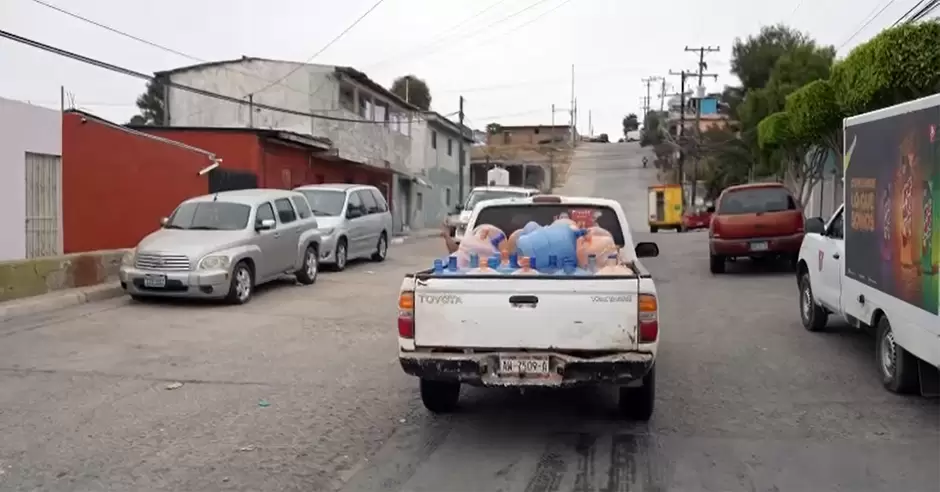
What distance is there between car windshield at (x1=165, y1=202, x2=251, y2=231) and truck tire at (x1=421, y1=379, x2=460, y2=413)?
26.3 ft

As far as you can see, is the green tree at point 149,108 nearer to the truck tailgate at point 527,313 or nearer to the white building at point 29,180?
the white building at point 29,180

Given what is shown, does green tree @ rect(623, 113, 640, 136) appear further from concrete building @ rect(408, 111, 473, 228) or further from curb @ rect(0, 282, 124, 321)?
curb @ rect(0, 282, 124, 321)

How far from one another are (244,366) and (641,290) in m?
4.74

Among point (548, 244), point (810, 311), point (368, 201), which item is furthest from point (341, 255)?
point (548, 244)

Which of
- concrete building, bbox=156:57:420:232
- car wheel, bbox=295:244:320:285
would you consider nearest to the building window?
concrete building, bbox=156:57:420:232

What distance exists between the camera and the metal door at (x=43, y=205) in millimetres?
15648

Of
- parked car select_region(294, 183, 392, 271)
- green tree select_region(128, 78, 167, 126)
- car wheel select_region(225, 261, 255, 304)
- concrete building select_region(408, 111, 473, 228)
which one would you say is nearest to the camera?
car wheel select_region(225, 261, 255, 304)

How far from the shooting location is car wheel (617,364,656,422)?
6.61 m

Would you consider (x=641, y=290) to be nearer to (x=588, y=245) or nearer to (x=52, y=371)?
(x=588, y=245)

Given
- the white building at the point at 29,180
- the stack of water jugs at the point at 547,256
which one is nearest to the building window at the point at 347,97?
the white building at the point at 29,180

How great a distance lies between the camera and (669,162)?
3273 inches

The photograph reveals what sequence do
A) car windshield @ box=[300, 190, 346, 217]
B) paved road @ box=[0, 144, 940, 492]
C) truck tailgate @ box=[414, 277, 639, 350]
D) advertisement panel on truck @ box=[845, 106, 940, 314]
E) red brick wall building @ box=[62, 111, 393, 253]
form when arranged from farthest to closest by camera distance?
car windshield @ box=[300, 190, 346, 217] < red brick wall building @ box=[62, 111, 393, 253] < advertisement panel on truck @ box=[845, 106, 940, 314] < truck tailgate @ box=[414, 277, 639, 350] < paved road @ box=[0, 144, 940, 492]

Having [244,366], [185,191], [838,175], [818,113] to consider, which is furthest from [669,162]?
[244,366]

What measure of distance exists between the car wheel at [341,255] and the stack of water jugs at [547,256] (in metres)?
12.1
